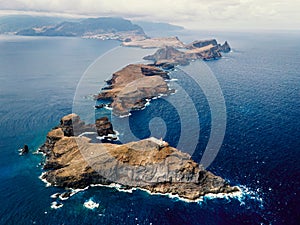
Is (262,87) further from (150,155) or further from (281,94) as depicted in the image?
(150,155)

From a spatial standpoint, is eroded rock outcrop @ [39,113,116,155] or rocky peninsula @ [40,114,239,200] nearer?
rocky peninsula @ [40,114,239,200]

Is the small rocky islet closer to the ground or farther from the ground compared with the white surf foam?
farther from the ground

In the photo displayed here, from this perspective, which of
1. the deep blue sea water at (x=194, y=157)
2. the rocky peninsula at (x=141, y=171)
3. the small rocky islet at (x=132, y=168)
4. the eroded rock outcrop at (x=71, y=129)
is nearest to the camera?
the deep blue sea water at (x=194, y=157)

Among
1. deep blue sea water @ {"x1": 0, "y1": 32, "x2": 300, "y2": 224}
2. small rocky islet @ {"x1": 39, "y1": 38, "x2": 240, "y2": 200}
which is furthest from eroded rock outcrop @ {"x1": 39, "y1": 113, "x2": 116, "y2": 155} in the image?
deep blue sea water @ {"x1": 0, "y1": 32, "x2": 300, "y2": 224}

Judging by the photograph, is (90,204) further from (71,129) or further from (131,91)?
(131,91)

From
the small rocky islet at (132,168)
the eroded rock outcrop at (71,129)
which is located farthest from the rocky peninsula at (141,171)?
the eroded rock outcrop at (71,129)

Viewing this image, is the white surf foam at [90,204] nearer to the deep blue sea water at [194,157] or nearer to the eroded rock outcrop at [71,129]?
the deep blue sea water at [194,157]

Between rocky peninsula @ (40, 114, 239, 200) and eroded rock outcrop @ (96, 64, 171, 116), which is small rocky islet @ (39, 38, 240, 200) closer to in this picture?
rocky peninsula @ (40, 114, 239, 200)
